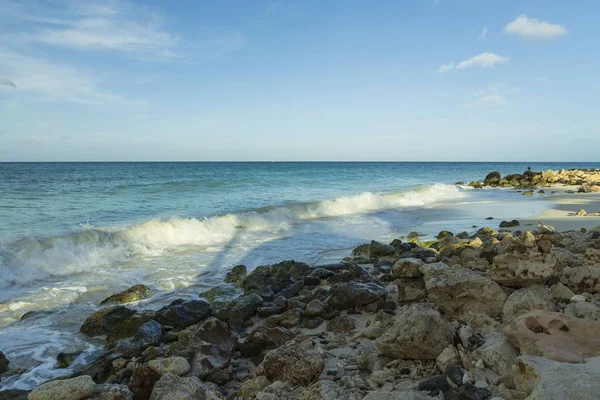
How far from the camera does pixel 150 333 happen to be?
5363mm

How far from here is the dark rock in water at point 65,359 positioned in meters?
4.89

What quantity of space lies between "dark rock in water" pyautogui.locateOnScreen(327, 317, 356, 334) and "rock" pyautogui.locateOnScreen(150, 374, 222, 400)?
1884mm

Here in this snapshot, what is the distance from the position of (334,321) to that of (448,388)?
2366mm

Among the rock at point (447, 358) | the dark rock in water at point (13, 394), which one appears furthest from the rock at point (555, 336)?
the dark rock in water at point (13, 394)

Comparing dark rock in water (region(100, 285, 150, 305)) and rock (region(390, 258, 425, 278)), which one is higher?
rock (region(390, 258, 425, 278))

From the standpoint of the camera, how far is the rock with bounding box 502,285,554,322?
4023mm

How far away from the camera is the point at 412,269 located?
18.5 feet

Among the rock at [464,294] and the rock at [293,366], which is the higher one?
the rock at [464,294]

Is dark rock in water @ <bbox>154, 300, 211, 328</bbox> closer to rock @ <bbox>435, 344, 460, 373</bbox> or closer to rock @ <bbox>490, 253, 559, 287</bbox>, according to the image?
rock @ <bbox>435, 344, 460, 373</bbox>

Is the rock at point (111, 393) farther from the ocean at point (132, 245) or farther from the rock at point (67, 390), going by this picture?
the ocean at point (132, 245)

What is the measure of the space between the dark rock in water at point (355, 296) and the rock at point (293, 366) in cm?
172

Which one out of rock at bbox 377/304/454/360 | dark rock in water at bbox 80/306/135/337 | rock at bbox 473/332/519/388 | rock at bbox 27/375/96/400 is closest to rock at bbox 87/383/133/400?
rock at bbox 27/375/96/400

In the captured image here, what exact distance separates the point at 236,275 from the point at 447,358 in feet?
18.5

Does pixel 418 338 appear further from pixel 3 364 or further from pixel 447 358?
pixel 3 364
